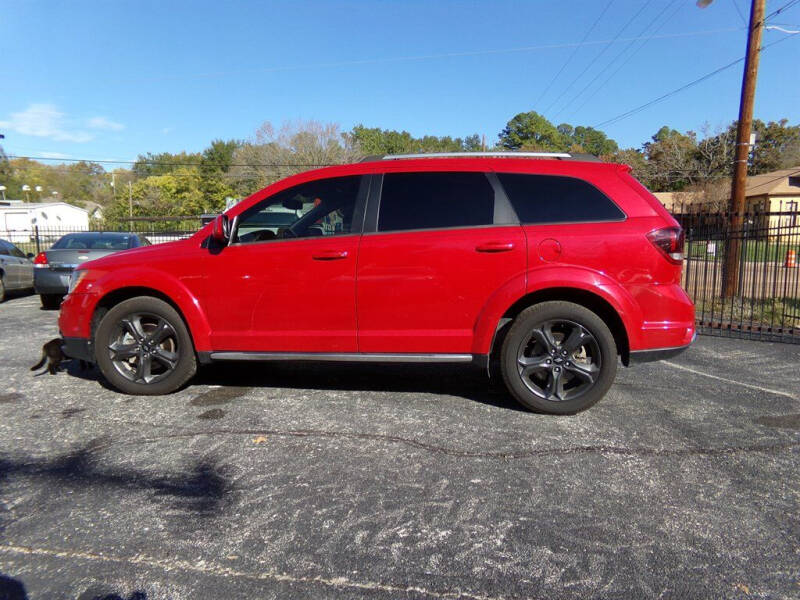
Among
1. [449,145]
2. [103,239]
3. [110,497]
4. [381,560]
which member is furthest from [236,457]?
[449,145]

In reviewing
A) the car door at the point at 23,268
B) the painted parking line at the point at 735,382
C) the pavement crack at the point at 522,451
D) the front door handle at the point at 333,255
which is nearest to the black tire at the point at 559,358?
the pavement crack at the point at 522,451

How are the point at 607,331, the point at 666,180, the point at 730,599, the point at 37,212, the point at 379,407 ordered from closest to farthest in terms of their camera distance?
the point at 730,599, the point at 607,331, the point at 379,407, the point at 666,180, the point at 37,212

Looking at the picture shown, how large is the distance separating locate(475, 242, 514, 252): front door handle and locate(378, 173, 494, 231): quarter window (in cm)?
19

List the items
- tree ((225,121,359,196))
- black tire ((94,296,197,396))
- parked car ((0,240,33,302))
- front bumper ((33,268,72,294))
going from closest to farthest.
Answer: black tire ((94,296,197,396)) < front bumper ((33,268,72,294)) < parked car ((0,240,33,302)) < tree ((225,121,359,196))

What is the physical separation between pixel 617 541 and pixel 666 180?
48.7m

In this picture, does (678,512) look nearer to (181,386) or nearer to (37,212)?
(181,386)

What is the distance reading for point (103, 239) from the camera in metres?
10.1

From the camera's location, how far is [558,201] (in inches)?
161

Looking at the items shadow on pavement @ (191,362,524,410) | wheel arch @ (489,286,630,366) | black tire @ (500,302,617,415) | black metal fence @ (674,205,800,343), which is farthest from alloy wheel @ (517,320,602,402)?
black metal fence @ (674,205,800,343)

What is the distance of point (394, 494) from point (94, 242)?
366 inches

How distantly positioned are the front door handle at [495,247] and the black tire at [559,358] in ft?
1.61

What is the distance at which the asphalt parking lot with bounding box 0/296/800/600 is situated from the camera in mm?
2221

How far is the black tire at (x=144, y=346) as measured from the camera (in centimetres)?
439

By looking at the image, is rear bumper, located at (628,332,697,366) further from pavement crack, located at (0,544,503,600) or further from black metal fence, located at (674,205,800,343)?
black metal fence, located at (674,205,800,343)
